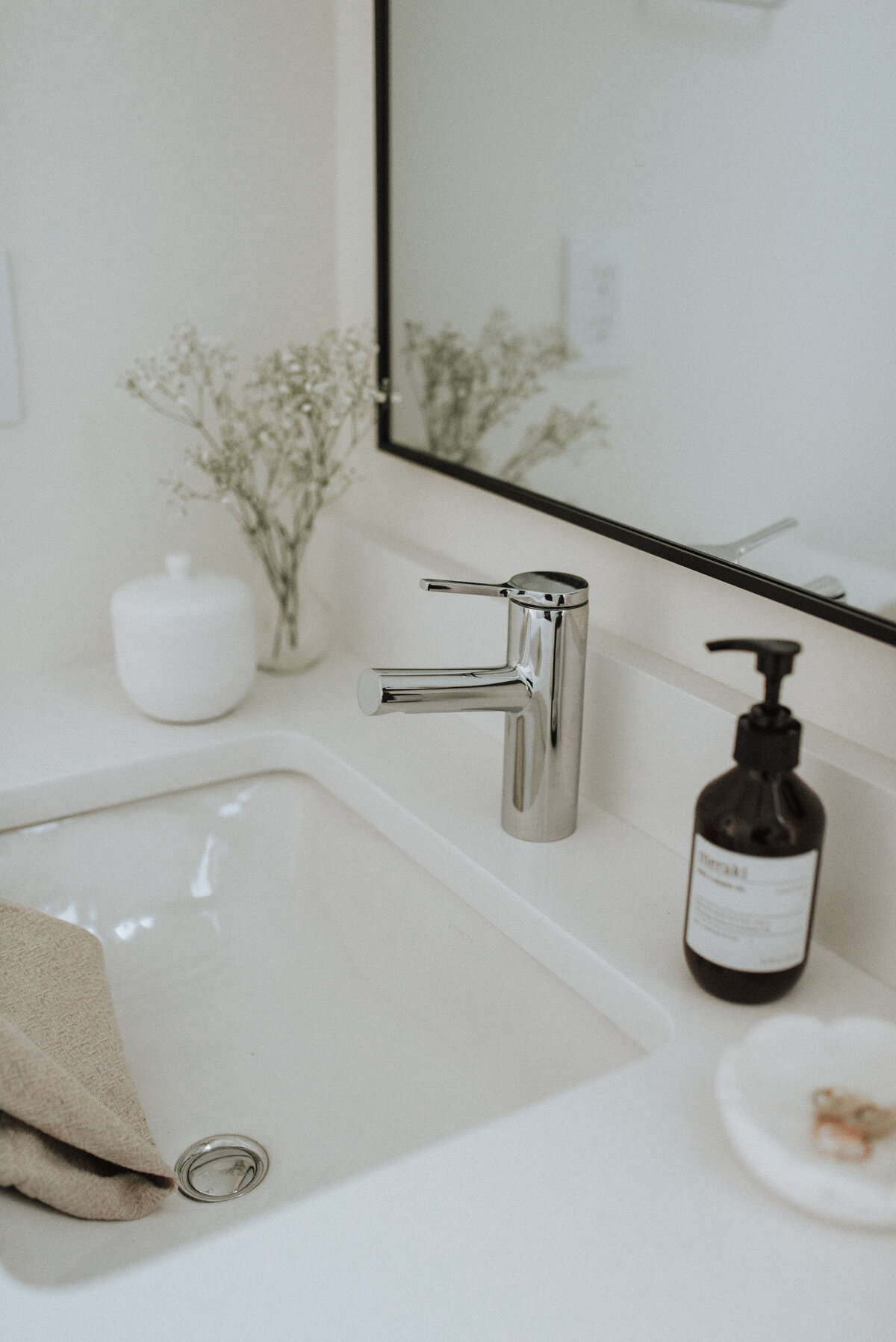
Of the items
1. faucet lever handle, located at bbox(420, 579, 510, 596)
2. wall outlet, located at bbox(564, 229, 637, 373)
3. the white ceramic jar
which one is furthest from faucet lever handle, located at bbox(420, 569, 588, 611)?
the white ceramic jar

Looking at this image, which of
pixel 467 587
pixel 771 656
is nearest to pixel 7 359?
pixel 467 587

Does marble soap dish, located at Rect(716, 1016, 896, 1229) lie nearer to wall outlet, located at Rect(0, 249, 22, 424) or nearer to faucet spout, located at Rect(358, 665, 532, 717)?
faucet spout, located at Rect(358, 665, 532, 717)

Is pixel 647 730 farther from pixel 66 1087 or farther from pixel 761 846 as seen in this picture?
pixel 66 1087

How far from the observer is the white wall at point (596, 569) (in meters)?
0.71

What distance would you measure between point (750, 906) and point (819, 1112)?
12 cm

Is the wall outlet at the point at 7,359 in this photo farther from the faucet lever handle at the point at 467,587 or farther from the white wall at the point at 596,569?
the faucet lever handle at the point at 467,587

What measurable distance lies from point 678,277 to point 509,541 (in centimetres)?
31

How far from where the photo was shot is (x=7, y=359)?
1.03 meters

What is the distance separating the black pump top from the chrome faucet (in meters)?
0.19

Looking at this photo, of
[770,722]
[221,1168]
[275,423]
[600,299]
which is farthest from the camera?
[275,423]

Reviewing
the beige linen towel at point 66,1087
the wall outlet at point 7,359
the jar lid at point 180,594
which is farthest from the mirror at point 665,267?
the beige linen towel at point 66,1087

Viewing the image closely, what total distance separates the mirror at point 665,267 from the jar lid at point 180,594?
8.7 inches

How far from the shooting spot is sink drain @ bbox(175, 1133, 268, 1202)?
0.71m

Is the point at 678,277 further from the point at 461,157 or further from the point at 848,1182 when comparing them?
the point at 848,1182
